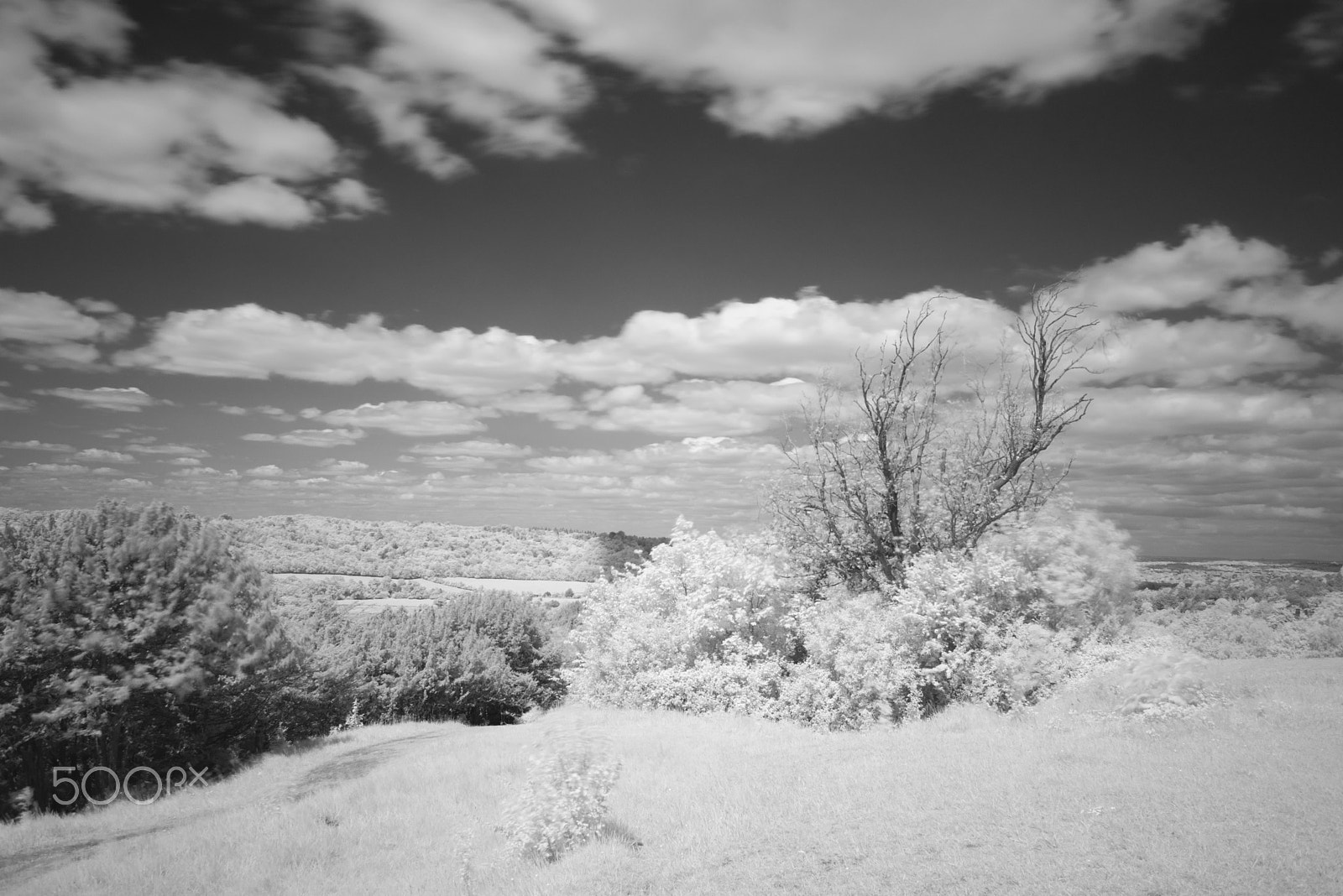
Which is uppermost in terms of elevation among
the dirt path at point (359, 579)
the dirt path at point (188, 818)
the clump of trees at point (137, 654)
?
the clump of trees at point (137, 654)

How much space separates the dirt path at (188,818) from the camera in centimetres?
1294

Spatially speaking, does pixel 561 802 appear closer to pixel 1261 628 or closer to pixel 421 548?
pixel 1261 628

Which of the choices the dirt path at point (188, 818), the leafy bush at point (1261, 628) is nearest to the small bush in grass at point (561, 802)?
the dirt path at point (188, 818)

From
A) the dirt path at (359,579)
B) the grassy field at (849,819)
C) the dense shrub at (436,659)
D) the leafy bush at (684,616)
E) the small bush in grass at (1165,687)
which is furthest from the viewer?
the dirt path at (359,579)

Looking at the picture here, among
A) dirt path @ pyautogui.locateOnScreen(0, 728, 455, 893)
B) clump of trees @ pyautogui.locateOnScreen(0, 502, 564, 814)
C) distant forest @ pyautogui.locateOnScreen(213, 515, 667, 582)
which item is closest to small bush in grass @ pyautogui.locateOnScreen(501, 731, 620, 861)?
dirt path @ pyautogui.locateOnScreen(0, 728, 455, 893)

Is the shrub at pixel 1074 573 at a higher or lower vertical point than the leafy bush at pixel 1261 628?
higher

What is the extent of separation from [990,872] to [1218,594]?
2897 cm

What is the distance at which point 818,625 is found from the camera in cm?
1977

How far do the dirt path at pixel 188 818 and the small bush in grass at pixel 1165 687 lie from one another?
16899 mm

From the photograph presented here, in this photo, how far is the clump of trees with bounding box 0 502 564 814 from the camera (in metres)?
18.2

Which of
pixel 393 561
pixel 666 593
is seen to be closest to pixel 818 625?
pixel 666 593

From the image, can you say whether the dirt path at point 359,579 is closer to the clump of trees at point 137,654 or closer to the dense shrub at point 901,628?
the clump of trees at point 137,654

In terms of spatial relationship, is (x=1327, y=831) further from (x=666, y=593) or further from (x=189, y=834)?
(x=666, y=593)

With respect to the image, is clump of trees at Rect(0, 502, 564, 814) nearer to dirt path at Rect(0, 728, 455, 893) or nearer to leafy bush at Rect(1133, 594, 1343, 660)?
dirt path at Rect(0, 728, 455, 893)
